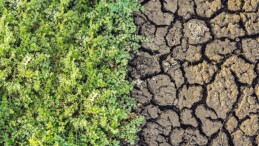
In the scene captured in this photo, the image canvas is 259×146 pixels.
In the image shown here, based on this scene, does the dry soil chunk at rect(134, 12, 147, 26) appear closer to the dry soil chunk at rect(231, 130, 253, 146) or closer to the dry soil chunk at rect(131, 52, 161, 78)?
the dry soil chunk at rect(131, 52, 161, 78)

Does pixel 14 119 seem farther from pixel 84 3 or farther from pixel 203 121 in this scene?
pixel 203 121

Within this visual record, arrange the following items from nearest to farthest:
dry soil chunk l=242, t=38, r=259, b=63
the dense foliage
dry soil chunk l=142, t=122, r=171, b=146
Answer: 1. the dense foliage
2. dry soil chunk l=142, t=122, r=171, b=146
3. dry soil chunk l=242, t=38, r=259, b=63

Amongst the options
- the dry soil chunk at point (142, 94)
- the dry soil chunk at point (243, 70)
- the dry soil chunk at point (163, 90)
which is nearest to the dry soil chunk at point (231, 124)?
the dry soil chunk at point (243, 70)

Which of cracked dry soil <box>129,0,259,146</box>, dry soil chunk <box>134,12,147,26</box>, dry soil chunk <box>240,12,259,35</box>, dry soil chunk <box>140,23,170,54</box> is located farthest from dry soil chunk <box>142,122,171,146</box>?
dry soil chunk <box>240,12,259,35</box>

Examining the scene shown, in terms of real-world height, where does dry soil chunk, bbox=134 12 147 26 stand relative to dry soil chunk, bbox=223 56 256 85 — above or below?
above

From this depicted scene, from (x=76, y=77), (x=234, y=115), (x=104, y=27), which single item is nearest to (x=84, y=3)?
(x=104, y=27)
